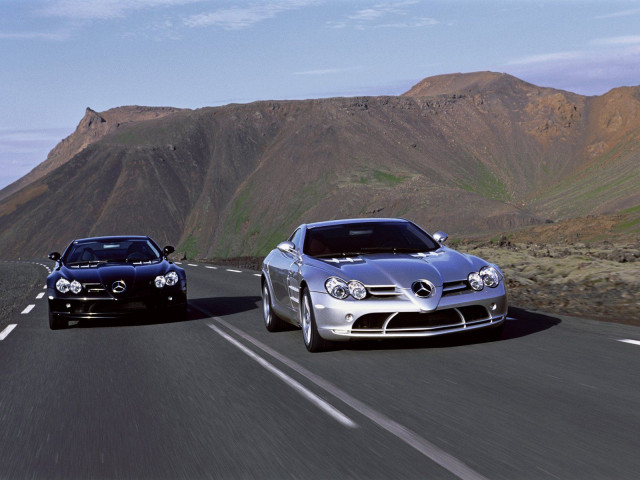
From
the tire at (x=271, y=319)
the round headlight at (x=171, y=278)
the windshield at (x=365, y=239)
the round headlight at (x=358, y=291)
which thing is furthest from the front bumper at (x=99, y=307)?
the round headlight at (x=358, y=291)

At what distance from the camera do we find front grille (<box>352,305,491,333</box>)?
8.45 m

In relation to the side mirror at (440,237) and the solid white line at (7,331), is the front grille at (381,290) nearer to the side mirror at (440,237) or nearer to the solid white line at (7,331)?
the side mirror at (440,237)

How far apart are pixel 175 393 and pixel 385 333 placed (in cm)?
232

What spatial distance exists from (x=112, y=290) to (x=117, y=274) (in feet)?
1.06

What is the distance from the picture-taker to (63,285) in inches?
492

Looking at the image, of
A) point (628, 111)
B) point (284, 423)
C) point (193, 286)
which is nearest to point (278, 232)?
point (628, 111)

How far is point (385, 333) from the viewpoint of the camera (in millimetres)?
8555

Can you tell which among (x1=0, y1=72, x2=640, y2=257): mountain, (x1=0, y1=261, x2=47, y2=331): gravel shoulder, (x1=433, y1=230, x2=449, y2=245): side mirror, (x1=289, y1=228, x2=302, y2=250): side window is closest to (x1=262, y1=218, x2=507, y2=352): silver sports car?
(x1=433, y1=230, x2=449, y2=245): side mirror

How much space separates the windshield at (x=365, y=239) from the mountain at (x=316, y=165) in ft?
255

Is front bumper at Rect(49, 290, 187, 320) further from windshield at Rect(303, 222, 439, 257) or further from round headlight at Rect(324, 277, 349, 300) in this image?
round headlight at Rect(324, 277, 349, 300)

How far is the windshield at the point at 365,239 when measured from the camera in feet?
32.5

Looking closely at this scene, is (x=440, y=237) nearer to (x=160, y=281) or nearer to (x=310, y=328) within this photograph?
(x=310, y=328)

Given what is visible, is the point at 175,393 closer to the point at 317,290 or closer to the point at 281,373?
the point at 281,373

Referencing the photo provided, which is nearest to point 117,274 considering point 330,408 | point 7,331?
point 7,331
